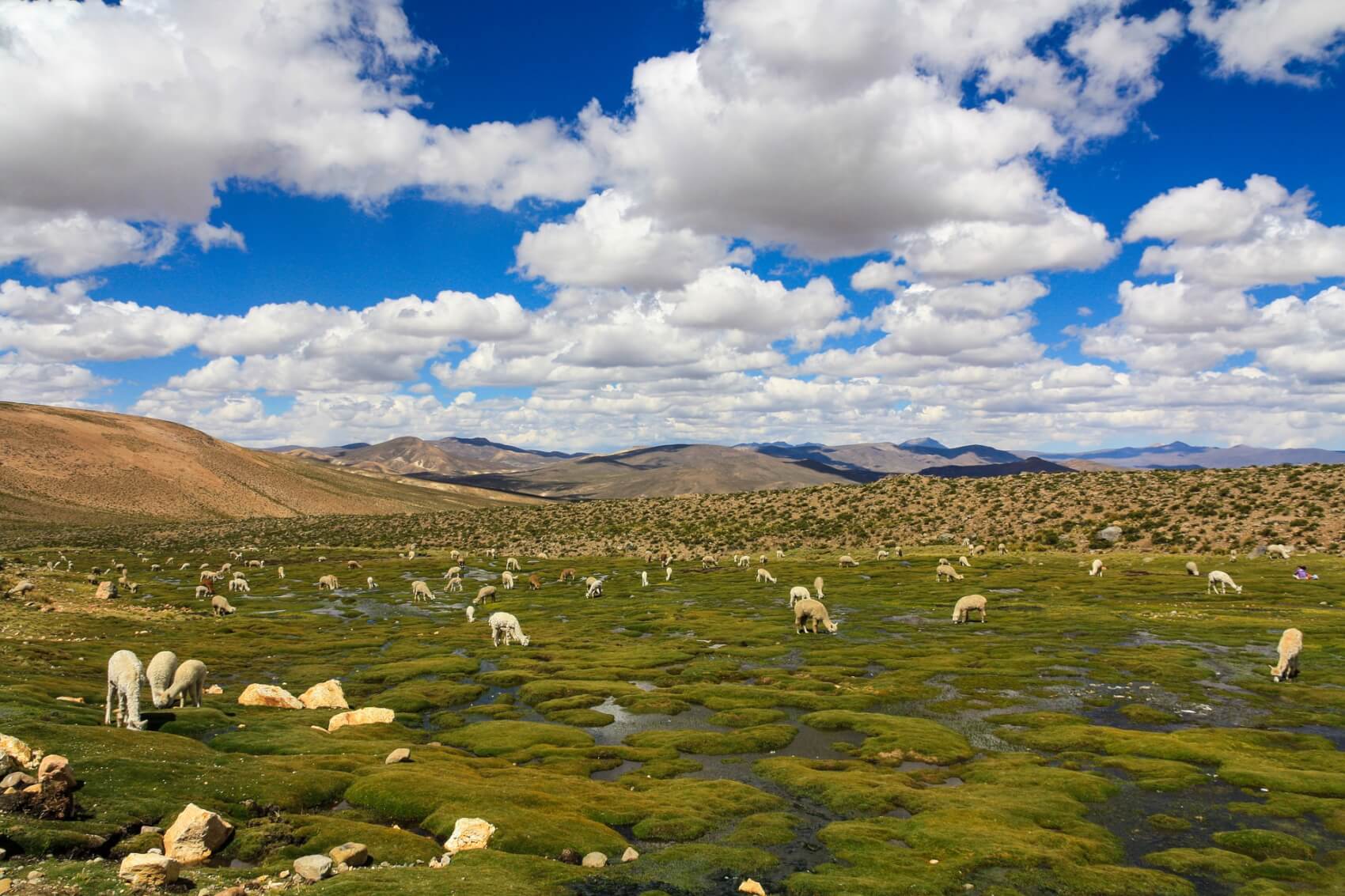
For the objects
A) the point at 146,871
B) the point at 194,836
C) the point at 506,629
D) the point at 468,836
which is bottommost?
the point at 506,629

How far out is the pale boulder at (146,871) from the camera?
1298 centimetres

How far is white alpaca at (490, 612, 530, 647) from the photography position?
48094mm

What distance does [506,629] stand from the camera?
1905 inches

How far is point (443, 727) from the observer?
101ft

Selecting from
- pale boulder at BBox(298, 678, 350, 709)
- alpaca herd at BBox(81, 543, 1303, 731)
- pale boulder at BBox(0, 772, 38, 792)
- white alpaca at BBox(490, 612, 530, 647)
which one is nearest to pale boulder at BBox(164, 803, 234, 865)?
pale boulder at BBox(0, 772, 38, 792)

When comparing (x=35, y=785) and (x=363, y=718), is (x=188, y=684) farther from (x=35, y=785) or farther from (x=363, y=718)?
(x=35, y=785)

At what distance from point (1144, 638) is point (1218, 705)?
15712 millimetres

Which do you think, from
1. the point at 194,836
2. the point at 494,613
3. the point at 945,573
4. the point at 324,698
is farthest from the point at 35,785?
the point at 945,573

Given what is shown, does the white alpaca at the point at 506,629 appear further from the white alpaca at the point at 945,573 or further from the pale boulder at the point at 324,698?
the white alpaca at the point at 945,573

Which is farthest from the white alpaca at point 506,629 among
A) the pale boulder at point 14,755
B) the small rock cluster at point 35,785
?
the small rock cluster at point 35,785

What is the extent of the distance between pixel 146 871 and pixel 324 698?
65.0ft

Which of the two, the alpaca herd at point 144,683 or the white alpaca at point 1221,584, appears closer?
the alpaca herd at point 144,683

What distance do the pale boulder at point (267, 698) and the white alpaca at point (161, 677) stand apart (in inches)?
Answer: 144

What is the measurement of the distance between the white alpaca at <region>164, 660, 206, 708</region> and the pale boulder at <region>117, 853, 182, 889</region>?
609 inches
